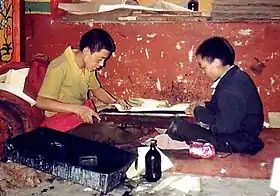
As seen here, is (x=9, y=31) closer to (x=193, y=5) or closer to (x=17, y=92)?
(x=17, y=92)

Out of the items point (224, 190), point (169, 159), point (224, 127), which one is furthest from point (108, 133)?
point (224, 190)

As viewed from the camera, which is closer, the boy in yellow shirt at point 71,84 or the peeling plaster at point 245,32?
the boy in yellow shirt at point 71,84

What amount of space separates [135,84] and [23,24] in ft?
4.63

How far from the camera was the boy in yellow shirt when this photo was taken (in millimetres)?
4887

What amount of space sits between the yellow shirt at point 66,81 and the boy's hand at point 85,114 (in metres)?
0.24

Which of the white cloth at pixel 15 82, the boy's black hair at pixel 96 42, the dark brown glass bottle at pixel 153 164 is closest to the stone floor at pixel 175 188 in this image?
the dark brown glass bottle at pixel 153 164

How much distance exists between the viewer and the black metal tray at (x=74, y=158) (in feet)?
11.8

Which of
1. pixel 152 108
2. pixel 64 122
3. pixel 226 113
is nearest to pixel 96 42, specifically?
pixel 64 122

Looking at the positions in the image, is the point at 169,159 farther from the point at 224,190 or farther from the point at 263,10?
the point at 263,10

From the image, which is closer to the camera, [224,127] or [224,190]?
[224,190]

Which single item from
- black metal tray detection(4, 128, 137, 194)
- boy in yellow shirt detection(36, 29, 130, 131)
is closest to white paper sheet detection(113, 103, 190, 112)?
boy in yellow shirt detection(36, 29, 130, 131)

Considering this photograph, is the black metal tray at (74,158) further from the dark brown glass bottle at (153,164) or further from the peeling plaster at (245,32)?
the peeling plaster at (245,32)

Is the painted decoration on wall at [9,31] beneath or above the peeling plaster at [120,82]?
above

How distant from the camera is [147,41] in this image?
20.0 feet
